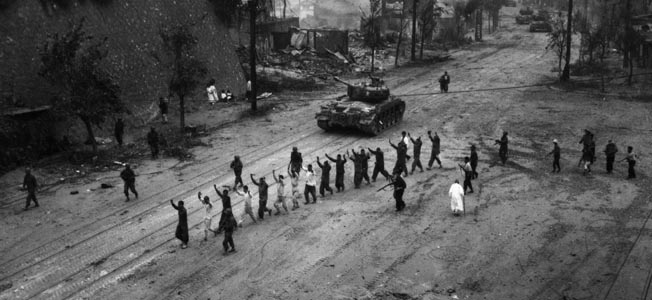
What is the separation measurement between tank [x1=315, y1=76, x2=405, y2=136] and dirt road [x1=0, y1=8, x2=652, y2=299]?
0.84 meters

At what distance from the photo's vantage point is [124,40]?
2875 cm

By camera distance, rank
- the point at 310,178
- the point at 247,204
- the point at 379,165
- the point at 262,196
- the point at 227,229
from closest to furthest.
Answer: the point at 227,229
the point at 247,204
the point at 262,196
the point at 310,178
the point at 379,165

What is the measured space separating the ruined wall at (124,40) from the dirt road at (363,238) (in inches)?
224

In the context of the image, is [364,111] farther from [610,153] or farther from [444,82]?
[444,82]

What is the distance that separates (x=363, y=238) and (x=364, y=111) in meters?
11.0

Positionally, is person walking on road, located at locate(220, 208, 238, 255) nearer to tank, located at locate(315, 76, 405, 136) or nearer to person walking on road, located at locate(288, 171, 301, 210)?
person walking on road, located at locate(288, 171, 301, 210)

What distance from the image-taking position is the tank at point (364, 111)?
2578cm

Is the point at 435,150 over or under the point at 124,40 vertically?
under

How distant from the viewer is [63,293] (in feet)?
41.9

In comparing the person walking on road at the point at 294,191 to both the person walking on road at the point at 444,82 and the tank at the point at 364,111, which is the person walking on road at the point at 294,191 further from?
the person walking on road at the point at 444,82

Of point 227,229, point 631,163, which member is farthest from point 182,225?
point 631,163

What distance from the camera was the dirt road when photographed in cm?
1306

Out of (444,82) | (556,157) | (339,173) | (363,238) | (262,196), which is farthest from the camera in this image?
(444,82)

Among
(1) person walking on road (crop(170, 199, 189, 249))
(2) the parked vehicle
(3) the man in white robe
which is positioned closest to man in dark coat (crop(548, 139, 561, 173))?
(3) the man in white robe
